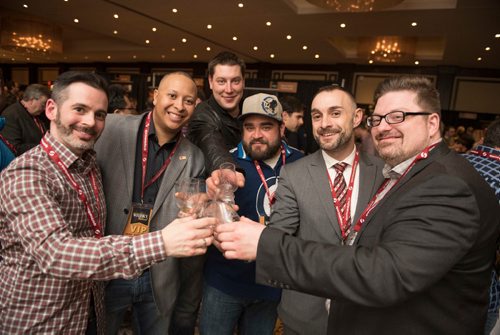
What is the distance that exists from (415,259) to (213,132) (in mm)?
1510

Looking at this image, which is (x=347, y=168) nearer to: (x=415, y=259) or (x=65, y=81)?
Answer: (x=415, y=259)

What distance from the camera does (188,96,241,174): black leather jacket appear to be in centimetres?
193

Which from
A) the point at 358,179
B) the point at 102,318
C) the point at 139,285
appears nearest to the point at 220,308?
the point at 139,285

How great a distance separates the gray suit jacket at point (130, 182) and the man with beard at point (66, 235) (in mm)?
119

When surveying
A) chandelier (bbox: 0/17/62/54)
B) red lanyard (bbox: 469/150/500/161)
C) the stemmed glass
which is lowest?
the stemmed glass

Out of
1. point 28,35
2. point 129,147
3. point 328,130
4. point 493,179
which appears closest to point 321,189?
point 328,130

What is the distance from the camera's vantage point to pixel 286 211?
1.80m

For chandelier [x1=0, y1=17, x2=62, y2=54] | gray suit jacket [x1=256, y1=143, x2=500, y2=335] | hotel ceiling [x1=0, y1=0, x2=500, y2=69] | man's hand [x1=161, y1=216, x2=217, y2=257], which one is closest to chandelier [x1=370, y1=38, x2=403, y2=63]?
hotel ceiling [x1=0, y1=0, x2=500, y2=69]

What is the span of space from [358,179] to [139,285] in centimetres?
128

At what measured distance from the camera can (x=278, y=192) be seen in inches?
73.8

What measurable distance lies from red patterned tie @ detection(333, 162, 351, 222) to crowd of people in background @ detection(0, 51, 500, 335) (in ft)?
0.05

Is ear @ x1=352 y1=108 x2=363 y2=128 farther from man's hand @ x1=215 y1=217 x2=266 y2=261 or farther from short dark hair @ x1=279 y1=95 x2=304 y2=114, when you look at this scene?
short dark hair @ x1=279 y1=95 x2=304 y2=114

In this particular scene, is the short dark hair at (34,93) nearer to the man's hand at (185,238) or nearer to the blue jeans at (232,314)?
the blue jeans at (232,314)

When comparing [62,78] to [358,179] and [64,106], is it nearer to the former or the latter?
[64,106]
